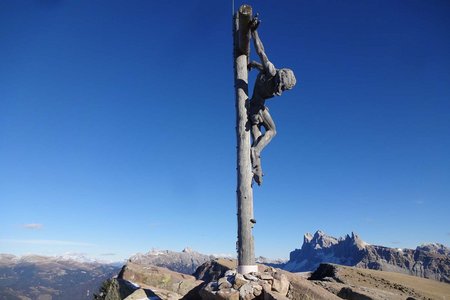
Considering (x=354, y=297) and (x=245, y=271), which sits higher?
(x=245, y=271)

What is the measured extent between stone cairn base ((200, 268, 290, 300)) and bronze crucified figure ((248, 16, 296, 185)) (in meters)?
3.78

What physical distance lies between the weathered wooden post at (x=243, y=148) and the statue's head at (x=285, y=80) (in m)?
1.73

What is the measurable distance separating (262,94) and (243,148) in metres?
2.42

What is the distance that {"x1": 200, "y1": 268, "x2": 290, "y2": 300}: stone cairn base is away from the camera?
469 inches

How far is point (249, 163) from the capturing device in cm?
1483

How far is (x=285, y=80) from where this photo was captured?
14398 mm

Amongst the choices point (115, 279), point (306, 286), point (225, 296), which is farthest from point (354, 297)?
point (115, 279)

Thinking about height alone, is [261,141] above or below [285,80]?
below

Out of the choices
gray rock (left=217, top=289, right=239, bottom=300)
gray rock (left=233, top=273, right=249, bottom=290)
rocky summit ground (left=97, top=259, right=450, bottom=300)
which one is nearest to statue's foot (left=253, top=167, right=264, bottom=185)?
rocky summit ground (left=97, top=259, right=450, bottom=300)

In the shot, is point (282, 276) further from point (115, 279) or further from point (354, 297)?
point (115, 279)

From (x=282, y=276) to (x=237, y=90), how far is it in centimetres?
773

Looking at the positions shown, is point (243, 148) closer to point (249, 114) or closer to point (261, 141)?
point (261, 141)

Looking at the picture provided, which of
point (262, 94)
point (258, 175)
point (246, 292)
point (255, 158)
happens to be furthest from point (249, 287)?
point (262, 94)

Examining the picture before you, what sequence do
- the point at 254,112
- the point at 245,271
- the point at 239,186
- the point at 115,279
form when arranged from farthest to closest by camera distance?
the point at 115,279 < the point at 254,112 < the point at 239,186 < the point at 245,271
